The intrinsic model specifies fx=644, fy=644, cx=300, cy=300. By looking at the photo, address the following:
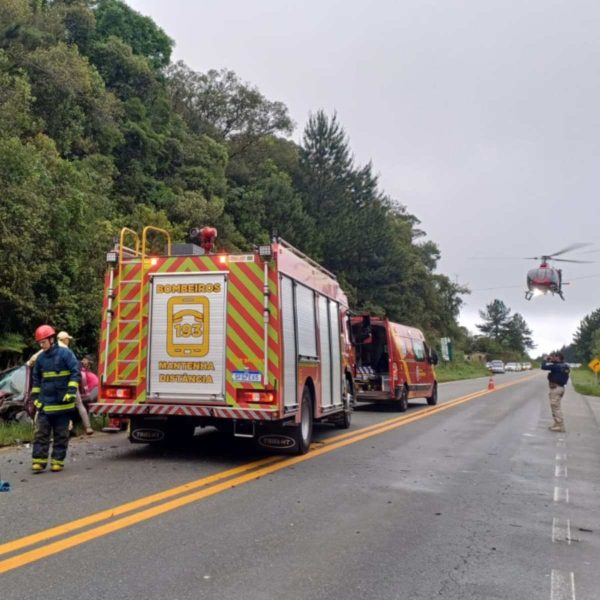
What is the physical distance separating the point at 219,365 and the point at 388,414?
31.1 feet

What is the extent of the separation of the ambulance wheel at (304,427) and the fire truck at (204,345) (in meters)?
0.03

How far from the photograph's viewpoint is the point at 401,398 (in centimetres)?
1783

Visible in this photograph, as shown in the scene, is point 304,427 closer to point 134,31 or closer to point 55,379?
point 55,379

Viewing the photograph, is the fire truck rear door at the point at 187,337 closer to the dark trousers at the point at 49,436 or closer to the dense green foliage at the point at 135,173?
the dark trousers at the point at 49,436

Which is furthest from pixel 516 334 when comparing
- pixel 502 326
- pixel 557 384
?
pixel 557 384

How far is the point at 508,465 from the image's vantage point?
30.2 ft

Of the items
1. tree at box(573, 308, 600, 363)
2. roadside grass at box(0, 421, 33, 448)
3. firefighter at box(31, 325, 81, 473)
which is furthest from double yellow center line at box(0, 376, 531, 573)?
tree at box(573, 308, 600, 363)

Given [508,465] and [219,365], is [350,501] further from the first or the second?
[508,465]

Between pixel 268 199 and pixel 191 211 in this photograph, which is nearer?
pixel 191 211

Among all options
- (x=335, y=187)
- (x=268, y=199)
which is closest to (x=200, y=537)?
(x=268, y=199)

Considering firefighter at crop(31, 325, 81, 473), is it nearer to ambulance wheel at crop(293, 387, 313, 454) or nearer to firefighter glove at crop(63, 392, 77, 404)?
firefighter glove at crop(63, 392, 77, 404)

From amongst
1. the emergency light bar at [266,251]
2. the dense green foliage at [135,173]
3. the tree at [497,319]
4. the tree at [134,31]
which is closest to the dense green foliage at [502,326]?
the tree at [497,319]

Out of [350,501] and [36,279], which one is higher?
[36,279]

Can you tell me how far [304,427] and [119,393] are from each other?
2.70m
